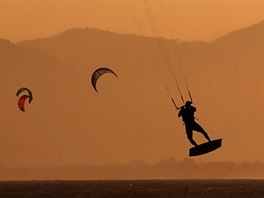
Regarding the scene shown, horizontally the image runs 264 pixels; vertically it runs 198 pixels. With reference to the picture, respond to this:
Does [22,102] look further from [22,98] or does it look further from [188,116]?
[188,116]

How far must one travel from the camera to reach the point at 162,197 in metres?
89.5

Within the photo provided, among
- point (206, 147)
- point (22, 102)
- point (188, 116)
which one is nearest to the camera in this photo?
point (188, 116)

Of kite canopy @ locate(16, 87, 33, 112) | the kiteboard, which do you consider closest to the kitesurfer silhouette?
the kiteboard

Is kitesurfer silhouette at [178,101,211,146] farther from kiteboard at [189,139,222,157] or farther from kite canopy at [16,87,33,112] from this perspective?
kite canopy at [16,87,33,112]

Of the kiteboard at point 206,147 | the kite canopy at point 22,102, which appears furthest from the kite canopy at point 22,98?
the kiteboard at point 206,147

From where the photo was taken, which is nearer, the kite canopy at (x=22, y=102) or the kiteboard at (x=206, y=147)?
the kiteboard at (x=206, y=147)

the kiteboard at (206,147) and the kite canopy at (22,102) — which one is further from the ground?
the kite canopy at (22,102)

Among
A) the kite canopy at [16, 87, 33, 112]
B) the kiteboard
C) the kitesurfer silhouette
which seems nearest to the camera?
the kitesurfer silhouette

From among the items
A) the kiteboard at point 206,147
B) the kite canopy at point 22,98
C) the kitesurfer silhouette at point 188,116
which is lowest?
the kiteboard at point 206,147

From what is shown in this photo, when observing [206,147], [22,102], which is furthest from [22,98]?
[206,147]

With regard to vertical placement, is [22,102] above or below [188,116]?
above

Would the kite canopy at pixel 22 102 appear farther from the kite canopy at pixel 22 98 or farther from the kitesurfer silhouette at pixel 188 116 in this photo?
the kitesurfer silhouette at pixel 188 116

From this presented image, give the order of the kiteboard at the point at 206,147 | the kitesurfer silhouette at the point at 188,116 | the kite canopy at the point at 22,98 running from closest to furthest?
the kitesurfer silhouette at the point at 188,116 → the kiteboard at the point at 206,147 → the kite canopy at the point at 22,98

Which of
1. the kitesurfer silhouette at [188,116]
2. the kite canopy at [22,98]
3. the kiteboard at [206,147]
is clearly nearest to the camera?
the kitesurfer silhouette at [188,116]
